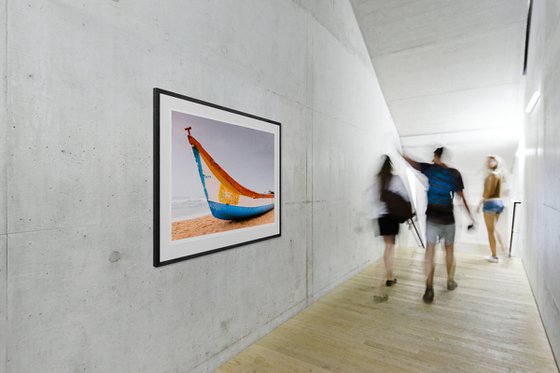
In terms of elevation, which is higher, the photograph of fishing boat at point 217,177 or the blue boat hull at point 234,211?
the photograph of fishing boat at point 217,177

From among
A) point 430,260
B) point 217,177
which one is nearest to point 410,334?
point 430,260

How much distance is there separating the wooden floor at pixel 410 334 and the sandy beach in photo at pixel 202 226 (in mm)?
1056

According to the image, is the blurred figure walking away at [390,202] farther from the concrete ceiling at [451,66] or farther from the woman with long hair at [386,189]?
the concrete ceiling at [451,66]

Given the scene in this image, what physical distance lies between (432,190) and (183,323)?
3.18 metres

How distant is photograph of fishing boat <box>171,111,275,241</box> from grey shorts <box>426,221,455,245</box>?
2.15 meters

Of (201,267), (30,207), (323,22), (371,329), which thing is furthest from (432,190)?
(30,207)

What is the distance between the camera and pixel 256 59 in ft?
9.42

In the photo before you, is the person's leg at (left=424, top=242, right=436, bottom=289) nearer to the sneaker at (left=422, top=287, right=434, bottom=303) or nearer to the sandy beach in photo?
the sneaker at (left=422, top=287, right=434, bottom=303)

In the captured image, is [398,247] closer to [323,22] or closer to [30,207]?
[323,22]

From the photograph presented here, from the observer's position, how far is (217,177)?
243cm

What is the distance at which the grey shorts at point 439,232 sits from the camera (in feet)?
12.8

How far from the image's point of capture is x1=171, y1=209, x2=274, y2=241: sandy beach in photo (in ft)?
7.04

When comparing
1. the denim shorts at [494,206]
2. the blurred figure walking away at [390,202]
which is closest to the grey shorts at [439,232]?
the blurred figure walking away at [390,202]

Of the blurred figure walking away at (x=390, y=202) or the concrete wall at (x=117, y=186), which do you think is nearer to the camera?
the concrete wall at (x=117, y=186)
